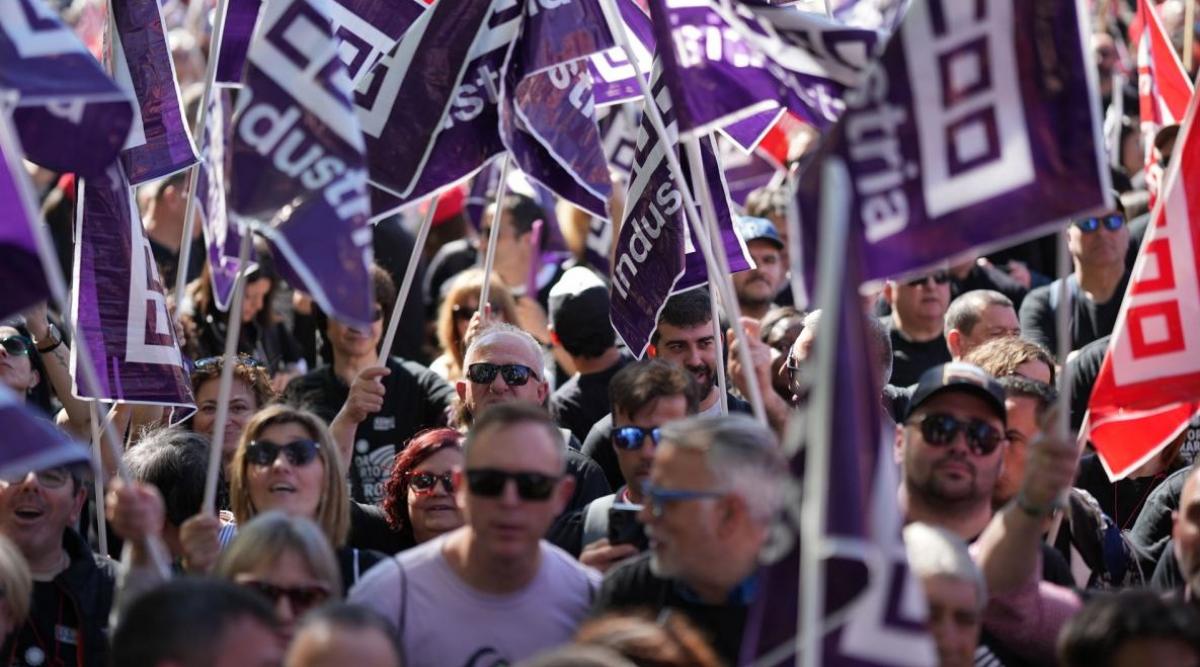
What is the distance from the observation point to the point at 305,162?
211 inches

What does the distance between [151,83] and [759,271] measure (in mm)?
3281

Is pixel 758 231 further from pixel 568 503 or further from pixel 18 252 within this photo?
pixel 18 252

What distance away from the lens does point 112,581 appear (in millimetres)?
5852

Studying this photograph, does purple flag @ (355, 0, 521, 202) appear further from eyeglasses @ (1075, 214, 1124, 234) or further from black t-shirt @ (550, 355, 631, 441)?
eyeglasses @ (1075, 214, 1124, 234)

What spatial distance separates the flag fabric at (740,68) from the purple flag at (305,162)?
1.07 meters

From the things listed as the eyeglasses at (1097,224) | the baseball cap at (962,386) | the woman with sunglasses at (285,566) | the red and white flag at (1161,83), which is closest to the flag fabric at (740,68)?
the baseball cap at (962,386)

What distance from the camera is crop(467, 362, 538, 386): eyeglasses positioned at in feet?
23.9

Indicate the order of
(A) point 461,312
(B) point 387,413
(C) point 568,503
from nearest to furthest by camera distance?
(C) point 568,503 → (B) point 387,413 → (A) point 461,312

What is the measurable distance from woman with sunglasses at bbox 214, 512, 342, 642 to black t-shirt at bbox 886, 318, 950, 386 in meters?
4.51

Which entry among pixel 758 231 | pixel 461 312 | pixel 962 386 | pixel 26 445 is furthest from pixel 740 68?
pixel 758 231

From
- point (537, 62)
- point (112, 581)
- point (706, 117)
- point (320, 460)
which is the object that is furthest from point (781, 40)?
point (112, 581)

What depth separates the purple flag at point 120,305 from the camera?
648 centimetres

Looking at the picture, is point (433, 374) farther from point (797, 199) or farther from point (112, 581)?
point (797, 199)

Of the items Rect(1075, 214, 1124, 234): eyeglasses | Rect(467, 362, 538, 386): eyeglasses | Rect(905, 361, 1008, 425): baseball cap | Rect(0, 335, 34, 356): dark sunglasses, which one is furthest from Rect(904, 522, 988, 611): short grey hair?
Rect(1075, 214, 1124, 234): eyeglasses
